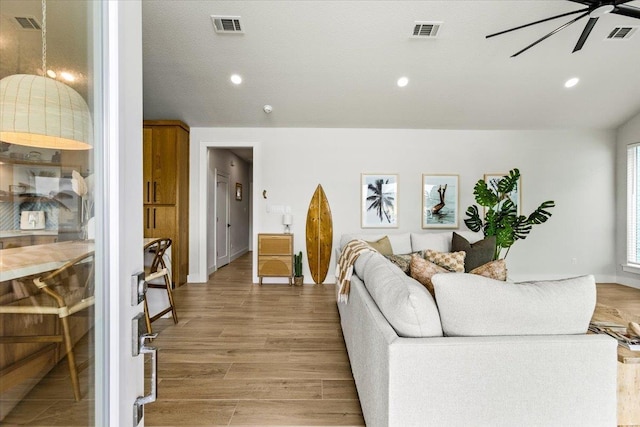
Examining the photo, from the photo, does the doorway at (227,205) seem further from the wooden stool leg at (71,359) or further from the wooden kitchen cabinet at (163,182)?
the wooden stool leg at (71,359)

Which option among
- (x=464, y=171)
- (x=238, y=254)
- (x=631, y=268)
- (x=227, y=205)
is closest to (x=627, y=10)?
(x=464, y=171)

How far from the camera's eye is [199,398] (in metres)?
2.07

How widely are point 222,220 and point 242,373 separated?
4.83m

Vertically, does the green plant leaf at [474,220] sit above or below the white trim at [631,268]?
above

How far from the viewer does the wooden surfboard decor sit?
17.6ft

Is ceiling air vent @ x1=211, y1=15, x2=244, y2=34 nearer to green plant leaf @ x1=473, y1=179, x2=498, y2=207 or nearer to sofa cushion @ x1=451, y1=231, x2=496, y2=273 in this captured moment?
sofa cushion @ x1=451, y1=231, x2=496, y2=273

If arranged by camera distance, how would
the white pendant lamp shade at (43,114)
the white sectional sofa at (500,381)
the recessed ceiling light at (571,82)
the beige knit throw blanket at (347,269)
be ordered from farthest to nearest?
the recessed ceiling light at (571,82)
the beige knit throw blanket at (347,269)
the white sectional sofa at (500,381)
the white pendant lamp shade at (43,114)

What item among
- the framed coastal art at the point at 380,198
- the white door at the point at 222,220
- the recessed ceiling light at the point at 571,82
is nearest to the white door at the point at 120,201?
the framed coastal art at the point at 380,198

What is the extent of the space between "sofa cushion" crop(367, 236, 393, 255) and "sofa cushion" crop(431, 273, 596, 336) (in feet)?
8.58

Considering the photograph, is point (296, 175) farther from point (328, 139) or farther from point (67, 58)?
point (67, 58)

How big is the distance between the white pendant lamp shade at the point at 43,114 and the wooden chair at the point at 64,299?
9.6 inches

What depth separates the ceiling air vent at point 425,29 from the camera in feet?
11.1

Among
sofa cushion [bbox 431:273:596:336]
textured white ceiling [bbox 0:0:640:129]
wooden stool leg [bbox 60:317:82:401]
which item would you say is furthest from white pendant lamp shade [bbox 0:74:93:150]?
textured white ceiling [bbox 0:0:640:129]

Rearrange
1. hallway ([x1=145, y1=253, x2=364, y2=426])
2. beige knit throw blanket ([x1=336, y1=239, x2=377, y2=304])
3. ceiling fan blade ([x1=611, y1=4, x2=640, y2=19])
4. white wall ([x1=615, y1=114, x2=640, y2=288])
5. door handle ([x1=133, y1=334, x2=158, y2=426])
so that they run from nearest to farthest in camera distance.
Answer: door handle ([x1=133, y1=334, x2=158, y2=426]), hallway ([x1=145, y1=253, x2=364, y2=426]), ceiling fan blade ([x1=611, y1=4, x2=640, y2=19]), beige knit throw blanket ([x1=336, y1=239, x2=377, y2=304]), white wall ([x1=615, y1=114, x2=640, y2=288])
